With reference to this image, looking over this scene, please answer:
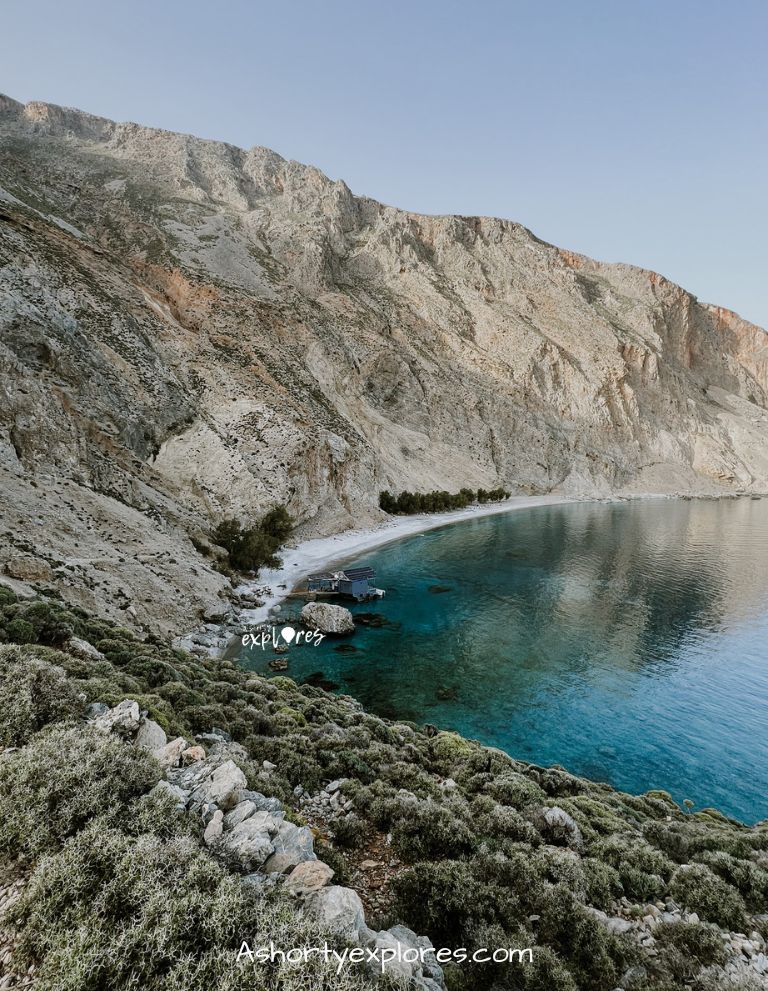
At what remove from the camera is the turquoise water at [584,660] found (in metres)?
18.1

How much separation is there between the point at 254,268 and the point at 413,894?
250 ft

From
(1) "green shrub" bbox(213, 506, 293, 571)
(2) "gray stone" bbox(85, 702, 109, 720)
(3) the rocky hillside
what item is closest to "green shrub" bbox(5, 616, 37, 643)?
(3) the rocky hillside

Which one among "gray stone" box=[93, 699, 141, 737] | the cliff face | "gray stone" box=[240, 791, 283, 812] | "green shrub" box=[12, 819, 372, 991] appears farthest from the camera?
the cliff face

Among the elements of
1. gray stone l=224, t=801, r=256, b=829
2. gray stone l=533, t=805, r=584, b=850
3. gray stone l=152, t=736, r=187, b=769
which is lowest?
gray stone l=533, t=805, r=584, b=850

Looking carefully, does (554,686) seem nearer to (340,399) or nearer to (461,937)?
(461,937)

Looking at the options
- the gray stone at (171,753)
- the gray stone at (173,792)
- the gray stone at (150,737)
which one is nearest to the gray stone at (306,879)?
the gray stone at (173,792)

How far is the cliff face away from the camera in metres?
29.2

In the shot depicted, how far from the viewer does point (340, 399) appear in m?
68.0

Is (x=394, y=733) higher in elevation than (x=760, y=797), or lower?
higher

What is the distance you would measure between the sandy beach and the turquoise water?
3296 mm

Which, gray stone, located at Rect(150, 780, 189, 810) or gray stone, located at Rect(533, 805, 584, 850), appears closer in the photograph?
gray stone, located at Rect(150, 780, 189, 810)

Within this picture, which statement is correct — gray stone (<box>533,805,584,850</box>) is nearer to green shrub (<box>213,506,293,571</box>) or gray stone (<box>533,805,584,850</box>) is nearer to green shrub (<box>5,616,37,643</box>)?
green shrub (<box>5,616,37,643</box>)

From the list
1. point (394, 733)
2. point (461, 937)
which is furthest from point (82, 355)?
point (461, 937)

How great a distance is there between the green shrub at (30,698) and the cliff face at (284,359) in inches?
530
